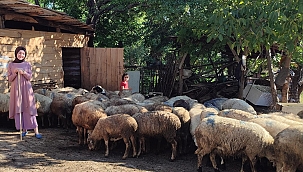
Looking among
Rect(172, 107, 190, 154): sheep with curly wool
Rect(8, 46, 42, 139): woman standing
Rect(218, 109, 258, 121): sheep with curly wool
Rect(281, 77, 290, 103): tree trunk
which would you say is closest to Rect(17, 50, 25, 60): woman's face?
Rect(8, 46, 42, 139): woman standing

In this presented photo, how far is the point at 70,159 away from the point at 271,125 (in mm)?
3535

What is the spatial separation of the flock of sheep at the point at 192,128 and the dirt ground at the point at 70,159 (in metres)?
0.21

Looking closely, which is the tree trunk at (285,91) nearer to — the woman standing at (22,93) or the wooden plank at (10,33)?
the woman standing at (22,93)

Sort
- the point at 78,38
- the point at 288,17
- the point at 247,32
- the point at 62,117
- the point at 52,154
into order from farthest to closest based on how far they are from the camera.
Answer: the point at 78,38 < the point at 62,117 < the point at 52,154 < the point at 247,32 < the point at 288,17

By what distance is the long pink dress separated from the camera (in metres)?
6.75

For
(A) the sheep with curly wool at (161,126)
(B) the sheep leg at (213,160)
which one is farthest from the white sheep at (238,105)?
(B) the sheep leg at (213,160)

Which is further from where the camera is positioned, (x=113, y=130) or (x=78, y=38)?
(x=78, y=38)

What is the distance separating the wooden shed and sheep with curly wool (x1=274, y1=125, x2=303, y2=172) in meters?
6.80

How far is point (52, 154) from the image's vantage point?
20.1 ft

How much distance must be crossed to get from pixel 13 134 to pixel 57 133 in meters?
0.95

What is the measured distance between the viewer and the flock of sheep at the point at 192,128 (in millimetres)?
5095

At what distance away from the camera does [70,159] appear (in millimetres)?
5910

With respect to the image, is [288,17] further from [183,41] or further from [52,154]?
[183,41]

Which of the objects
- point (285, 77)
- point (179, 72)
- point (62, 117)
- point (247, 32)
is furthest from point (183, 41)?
point (247, 32)
